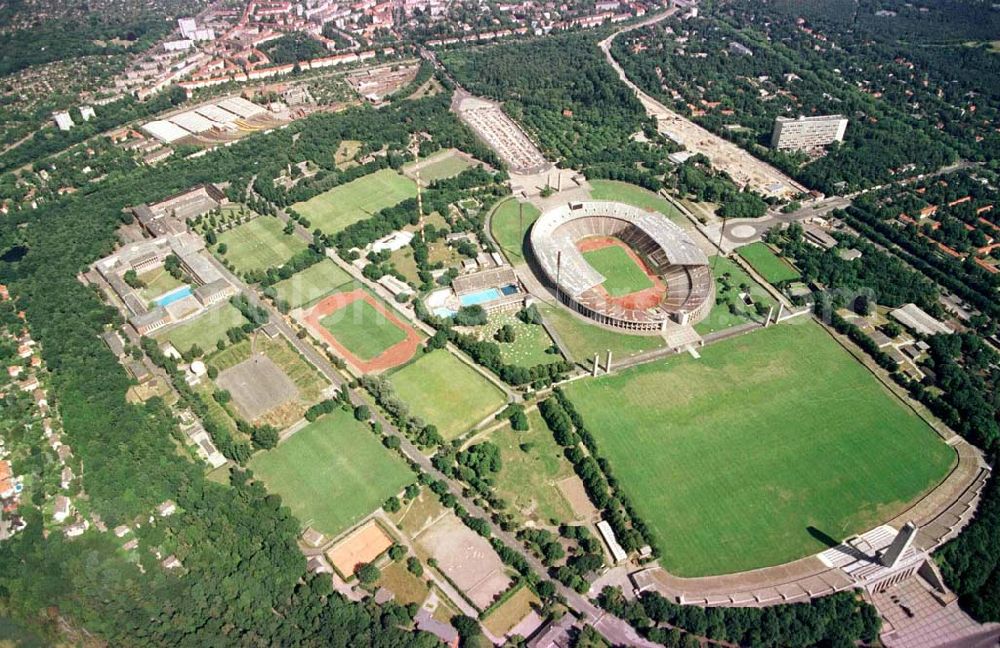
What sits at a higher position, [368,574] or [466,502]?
[368,574]

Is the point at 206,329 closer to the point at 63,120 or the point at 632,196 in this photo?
the point at 632,196

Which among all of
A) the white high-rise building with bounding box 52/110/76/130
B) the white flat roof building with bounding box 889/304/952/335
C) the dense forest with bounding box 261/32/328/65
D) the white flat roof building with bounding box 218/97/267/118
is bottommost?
the white flat roof building with bounding box 889/304/952/335

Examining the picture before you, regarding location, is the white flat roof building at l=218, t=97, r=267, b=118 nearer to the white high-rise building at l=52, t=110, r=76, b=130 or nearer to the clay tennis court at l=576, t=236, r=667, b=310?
the white high-rise building at l=52, t=110, r=76, b=130

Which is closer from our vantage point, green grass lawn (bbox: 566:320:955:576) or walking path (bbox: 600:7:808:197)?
green grass lawn (bbox: 566:320:955:576)

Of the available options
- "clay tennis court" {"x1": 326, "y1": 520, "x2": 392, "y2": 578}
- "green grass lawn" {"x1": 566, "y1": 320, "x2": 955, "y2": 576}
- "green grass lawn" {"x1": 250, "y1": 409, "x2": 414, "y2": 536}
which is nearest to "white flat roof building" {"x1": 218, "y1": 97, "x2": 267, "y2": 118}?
"green grass lawn" {"x1": 250, "y1": 409, "x2": 414, "y2": 536}

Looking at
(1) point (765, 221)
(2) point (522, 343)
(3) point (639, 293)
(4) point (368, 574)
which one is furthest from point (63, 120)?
(1) point (765, 221)

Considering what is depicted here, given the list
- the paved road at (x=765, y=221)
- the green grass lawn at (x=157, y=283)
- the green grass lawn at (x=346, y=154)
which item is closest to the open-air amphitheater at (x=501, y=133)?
the green grass lawn at (x=346, y=154)
